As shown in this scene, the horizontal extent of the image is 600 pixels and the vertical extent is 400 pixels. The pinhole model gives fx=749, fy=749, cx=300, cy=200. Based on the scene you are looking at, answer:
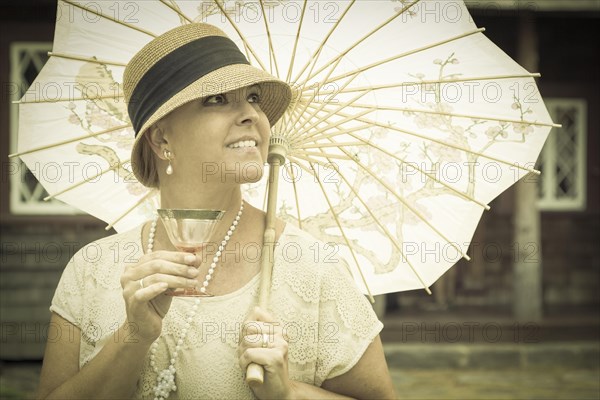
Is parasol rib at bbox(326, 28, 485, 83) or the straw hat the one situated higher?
parasol rib at bbox(326, 28, 485, 83)

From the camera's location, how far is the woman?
81.4 inches

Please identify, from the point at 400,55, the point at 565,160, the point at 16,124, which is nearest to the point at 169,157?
the point at 400,55

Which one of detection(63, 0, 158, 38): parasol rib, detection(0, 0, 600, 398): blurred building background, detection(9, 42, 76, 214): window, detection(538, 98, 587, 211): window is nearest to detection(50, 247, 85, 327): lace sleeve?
→ detection(63, 0, 158, 38): parasol rib

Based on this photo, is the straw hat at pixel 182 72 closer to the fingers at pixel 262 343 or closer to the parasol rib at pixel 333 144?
the parasol rib at pixel 333 144

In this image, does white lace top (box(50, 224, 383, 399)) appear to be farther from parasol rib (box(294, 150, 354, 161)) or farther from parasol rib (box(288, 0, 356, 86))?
parasol rib (box(288, 0, 356, 86))

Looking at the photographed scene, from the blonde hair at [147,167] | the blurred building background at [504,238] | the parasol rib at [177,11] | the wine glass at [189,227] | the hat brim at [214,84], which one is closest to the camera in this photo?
the wine glass at [189,227]

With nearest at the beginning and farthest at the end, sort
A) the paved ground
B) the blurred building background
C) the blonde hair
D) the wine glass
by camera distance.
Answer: the wine glass
the blonde hair
the paved ground
the blurred building background

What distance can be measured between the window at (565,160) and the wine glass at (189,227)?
27.5 feet

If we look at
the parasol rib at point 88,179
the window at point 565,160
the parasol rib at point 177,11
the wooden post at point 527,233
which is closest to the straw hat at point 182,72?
the parasol rib at point 177,11

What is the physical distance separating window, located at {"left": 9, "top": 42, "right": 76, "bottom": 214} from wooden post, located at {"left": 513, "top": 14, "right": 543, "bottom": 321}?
16.3 feet

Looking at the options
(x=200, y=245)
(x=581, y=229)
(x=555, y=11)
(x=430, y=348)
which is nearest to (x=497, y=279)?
(x=581, y=229)

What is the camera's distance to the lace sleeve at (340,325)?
7.07 feet

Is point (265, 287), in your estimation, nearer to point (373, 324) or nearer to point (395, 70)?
point (373, 324)

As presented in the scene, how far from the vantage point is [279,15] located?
2439 mm
